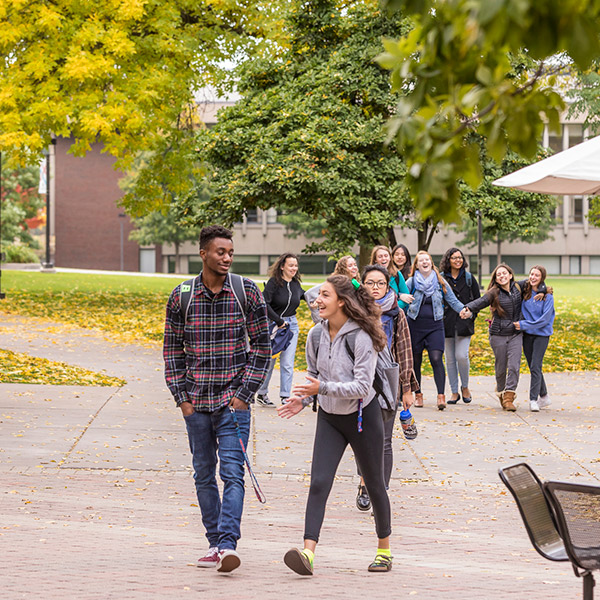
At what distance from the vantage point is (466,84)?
2.81 metres

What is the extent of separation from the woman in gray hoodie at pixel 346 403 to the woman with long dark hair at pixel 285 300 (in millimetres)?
5983

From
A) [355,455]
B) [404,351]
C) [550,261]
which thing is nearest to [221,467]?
[355,455]

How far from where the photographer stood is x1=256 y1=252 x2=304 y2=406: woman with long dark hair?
11992 mm

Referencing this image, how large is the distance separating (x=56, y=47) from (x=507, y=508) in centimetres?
1878

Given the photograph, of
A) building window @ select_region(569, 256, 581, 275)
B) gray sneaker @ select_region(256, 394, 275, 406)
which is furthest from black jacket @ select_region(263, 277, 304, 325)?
building window @ select_region(569, 256, 581, 275)

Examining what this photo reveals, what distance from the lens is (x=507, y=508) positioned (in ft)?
24.9

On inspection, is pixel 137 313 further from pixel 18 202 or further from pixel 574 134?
pixel 574 134

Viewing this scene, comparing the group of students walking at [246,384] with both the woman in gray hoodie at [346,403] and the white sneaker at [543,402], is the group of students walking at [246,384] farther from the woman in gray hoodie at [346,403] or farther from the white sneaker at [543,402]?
the white sneaker at [543,402]

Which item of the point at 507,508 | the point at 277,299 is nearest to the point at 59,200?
the point at 277,299

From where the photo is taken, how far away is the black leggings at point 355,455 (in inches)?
229

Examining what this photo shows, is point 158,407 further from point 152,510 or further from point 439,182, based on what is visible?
point 439,182

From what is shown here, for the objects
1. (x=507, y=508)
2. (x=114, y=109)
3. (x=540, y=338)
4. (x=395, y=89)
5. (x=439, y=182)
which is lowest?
(x=507, y=508)

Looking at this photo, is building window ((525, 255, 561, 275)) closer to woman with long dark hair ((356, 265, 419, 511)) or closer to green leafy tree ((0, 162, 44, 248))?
green leafy tree ((0, 162, 44, 248))

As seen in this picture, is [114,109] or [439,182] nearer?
[439,182]
